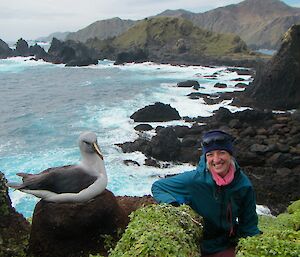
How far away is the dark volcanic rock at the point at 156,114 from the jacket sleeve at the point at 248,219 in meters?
26.5

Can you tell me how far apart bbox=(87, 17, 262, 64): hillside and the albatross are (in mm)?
73147

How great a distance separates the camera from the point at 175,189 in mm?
4488

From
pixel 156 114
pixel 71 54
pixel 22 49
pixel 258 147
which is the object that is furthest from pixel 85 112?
pixel 22 49

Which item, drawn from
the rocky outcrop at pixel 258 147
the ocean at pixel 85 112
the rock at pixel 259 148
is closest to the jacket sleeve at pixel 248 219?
the rocky outcrop at pixel 258 147

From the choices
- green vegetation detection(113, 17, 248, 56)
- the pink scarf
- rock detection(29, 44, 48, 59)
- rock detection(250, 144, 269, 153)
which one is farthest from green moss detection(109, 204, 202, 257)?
rock detection(29, 44, 48, 59)

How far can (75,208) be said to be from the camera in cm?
668

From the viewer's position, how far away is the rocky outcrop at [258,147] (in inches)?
731

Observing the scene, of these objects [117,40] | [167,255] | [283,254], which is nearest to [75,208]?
[167,255]

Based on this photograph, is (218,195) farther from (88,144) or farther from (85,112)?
(85,112)

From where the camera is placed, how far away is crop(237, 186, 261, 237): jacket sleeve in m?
4.32

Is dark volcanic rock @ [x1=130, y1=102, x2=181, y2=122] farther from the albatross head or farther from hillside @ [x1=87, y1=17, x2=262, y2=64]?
hillside @ [x1=87, y1=17, x2=262, y2=64]

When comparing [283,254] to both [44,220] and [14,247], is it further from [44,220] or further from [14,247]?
[14,247]

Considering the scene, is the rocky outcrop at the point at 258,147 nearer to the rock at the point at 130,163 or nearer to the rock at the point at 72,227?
the rock at the point at 130,163

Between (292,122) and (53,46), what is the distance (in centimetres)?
8018
